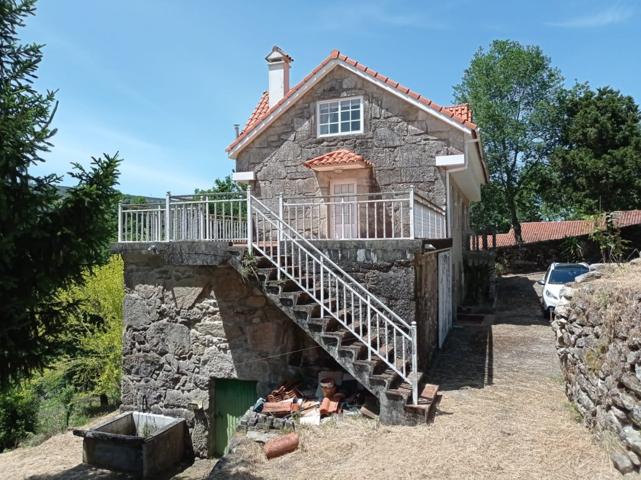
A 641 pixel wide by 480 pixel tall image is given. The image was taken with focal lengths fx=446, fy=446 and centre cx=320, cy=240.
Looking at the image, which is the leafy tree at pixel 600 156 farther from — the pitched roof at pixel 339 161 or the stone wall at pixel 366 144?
the pitched roof at pixel 339 161

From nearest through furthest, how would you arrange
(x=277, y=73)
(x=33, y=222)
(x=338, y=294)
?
(x=33, y=222) < (x=338, y=294) < (x=277, y=73)

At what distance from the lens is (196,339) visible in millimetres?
8117

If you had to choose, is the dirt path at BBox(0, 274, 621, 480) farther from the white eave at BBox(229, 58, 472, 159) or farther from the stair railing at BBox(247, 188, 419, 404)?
the white eave at BBox(229, 58, 472, 159)

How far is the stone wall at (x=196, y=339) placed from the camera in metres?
7.82

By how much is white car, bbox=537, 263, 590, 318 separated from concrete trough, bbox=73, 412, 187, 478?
30.8ft

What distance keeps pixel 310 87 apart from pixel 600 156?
2018 centimetres

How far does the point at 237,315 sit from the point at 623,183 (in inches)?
885

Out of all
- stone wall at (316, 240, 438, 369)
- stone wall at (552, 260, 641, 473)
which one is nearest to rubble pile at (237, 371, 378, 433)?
stone wall at (316, 240, 438, 369)

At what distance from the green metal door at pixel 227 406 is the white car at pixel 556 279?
814cm

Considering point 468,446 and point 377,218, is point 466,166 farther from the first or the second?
point 468,446

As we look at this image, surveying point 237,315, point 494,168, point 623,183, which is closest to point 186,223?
point 237,315

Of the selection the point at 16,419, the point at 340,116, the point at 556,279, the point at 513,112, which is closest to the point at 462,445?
the point at 340,116

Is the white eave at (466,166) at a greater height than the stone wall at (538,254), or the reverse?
the white eave at (466,166)

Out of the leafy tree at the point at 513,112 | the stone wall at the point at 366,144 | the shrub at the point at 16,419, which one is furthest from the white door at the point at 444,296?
the leafy tree at the point at 513,112
